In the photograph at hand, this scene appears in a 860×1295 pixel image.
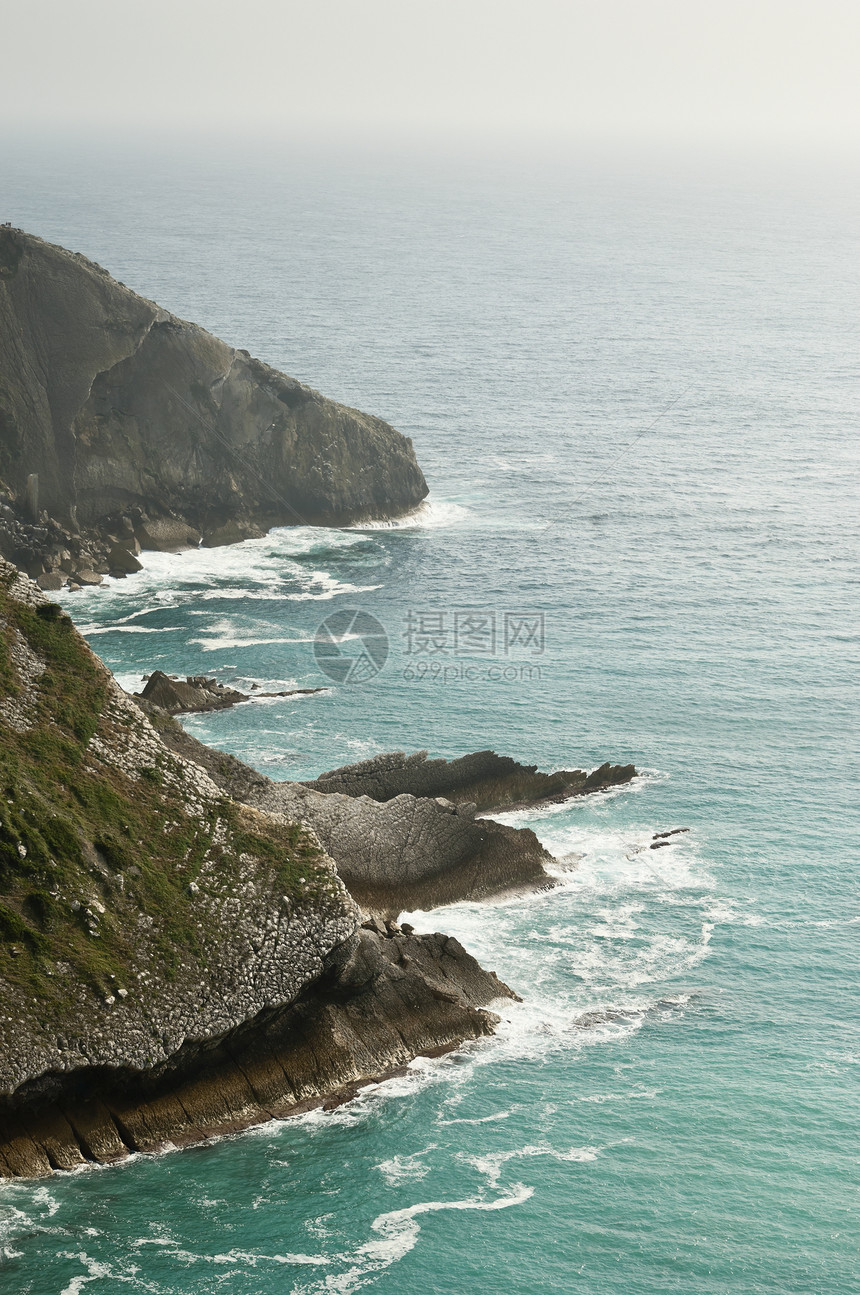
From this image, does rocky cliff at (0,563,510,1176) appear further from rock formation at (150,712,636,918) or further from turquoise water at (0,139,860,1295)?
rock formation at (150,712,636,918)

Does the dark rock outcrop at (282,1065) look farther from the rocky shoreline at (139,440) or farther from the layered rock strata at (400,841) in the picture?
the rocky shoreline at (139,440)

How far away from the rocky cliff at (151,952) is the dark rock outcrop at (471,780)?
12.0 metres

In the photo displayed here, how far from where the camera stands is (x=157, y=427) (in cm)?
10812

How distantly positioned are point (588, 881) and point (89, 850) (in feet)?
82.5

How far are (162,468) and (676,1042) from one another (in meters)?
68.9

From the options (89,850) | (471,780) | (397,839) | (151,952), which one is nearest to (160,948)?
(151,952)

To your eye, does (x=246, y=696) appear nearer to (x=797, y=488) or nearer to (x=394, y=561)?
(x=394, y=561)

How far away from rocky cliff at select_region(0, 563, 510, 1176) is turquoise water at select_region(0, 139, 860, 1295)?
194cm

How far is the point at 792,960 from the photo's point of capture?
6034cm

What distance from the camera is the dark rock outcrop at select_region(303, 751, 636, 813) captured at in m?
68.5

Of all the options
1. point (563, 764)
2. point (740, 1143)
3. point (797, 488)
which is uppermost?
point (797, 488)

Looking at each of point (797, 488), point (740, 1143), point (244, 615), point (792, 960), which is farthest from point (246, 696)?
point (797, 488)

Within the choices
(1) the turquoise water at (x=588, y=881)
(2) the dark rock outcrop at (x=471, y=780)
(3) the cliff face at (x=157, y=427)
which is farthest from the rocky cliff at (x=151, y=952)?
(3) the cliff face at (x=157, y=427)

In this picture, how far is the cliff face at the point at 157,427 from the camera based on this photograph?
10138cm
